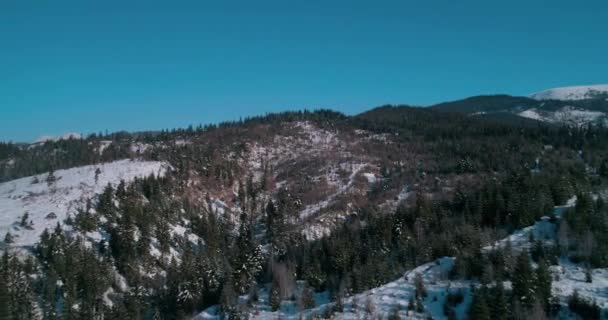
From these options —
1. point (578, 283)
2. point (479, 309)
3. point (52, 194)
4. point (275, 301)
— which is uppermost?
point (52, 194)

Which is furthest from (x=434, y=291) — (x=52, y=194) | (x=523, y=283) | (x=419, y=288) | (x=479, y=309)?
(x=52, y=194)

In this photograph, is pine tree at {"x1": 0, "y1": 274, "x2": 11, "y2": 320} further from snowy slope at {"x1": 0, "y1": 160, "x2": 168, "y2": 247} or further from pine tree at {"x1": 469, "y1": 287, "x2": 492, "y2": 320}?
pine tree at {"x1": 469, "y1": 287, "x2": 492, "y2": 320}

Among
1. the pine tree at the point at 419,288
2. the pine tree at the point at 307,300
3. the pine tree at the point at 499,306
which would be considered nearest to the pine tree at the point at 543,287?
the pine tree at the point at 499,306

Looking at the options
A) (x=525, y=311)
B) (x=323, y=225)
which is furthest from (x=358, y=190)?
(x=525, y=311)

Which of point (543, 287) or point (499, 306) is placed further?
point (543, 287)

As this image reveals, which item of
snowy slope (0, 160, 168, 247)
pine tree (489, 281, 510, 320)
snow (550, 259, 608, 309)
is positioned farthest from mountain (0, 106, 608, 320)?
snowy slope (0, 160, 168, 247)

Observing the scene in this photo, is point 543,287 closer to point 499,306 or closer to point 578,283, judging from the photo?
point 499,306

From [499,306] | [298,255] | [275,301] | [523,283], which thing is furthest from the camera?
[298,255]

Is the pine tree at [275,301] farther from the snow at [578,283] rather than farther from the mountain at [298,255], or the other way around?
the snow at [578,283]

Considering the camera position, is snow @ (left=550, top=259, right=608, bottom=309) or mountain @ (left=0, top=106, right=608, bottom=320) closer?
snow @ (left=550, top=259, right=608, bottom=309)

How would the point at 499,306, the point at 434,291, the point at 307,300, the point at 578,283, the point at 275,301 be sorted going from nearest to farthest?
the point at 499,306 → the point at 578,283 → the point at 434,291 → the point at 307,300 → the point at 275,301
